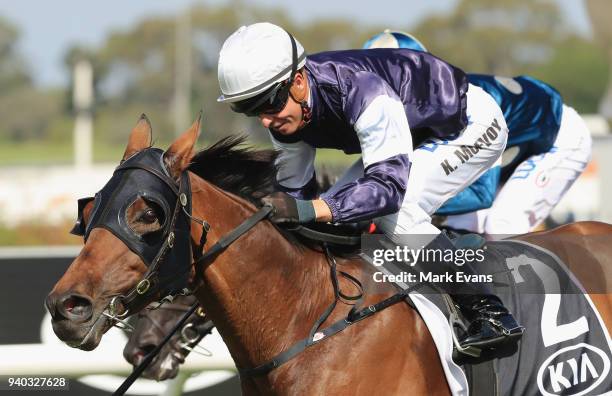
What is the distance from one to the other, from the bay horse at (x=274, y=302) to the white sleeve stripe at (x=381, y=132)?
1.05ft

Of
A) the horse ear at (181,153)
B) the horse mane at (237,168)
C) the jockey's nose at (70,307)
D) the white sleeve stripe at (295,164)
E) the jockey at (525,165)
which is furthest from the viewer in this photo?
the jockey at (525,165)

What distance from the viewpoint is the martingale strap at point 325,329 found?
9.93 feet

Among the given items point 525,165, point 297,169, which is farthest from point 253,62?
point 525,165

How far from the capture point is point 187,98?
4784cm

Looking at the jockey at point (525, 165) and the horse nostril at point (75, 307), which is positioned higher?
the horse nostril at point (75, 307)

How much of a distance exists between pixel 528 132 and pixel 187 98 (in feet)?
144

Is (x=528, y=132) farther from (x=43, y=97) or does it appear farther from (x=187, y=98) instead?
(x=43, y=97)

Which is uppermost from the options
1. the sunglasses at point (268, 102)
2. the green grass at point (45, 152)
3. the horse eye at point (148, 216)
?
the sunglasses at point (268, 102)

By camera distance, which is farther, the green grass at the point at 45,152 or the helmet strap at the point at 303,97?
the green grass at the point at 45,152

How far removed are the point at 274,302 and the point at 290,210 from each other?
0.98 ft

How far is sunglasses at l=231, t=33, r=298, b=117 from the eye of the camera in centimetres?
311

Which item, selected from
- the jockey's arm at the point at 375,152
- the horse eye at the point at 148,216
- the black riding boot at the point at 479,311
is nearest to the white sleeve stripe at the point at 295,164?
the jockey's arm at the point at 375,152

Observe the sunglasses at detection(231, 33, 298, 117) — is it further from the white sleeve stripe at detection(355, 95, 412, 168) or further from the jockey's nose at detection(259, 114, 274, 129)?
the white sleeve stripe at detection(355, 95, 412, 168)

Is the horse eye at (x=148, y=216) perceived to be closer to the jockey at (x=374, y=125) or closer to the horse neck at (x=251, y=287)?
the horse neck at (x=251, y=287)
